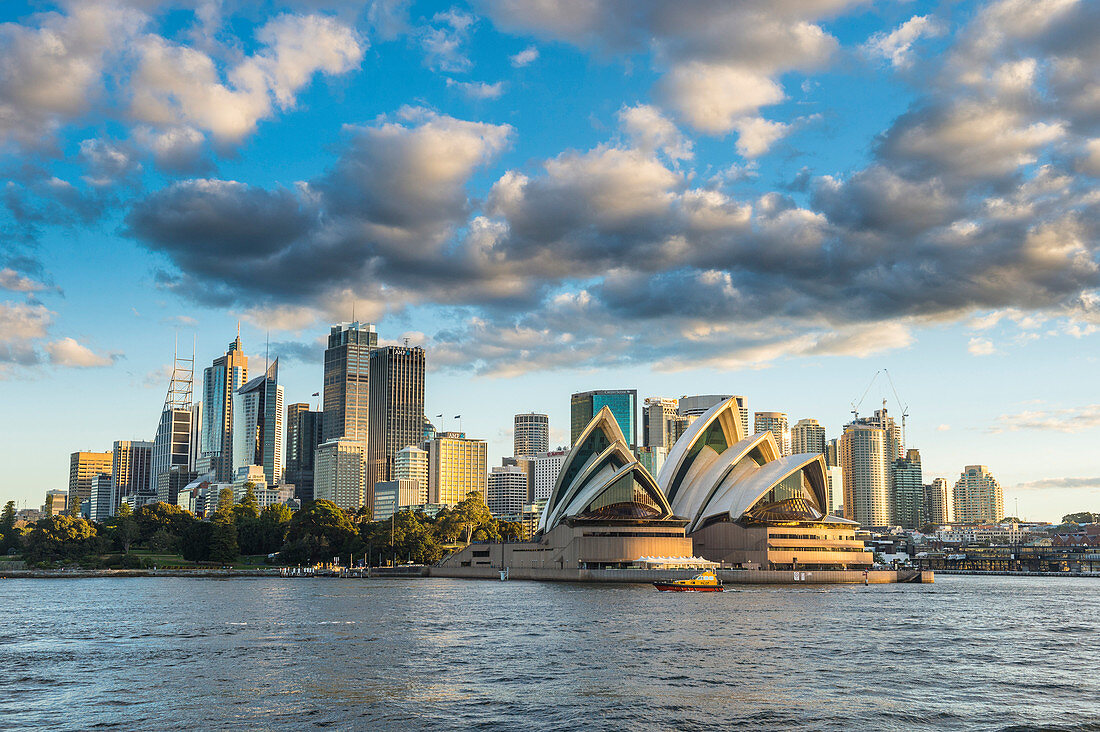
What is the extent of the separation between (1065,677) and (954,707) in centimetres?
1216

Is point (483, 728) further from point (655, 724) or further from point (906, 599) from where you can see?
point (906, 599)

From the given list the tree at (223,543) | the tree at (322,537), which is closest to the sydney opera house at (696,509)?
the tree at (322,537)

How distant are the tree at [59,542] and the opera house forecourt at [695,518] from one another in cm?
6692

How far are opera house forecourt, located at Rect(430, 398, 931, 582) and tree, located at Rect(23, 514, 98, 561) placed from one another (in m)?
66.9

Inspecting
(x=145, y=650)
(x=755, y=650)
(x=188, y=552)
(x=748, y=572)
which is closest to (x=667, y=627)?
(x=755, y=650)

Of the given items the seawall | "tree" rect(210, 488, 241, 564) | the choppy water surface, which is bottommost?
the seawall

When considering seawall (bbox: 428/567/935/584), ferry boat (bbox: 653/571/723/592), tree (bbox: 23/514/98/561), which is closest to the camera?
ferry boat (bbox: 653/571/723/592)

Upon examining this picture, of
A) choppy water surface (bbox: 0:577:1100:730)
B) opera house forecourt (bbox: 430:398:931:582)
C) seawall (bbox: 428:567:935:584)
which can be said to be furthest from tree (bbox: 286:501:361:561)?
choppy water surface (bbox: 0:577:1100:730)

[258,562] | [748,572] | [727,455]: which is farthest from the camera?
[258,562]

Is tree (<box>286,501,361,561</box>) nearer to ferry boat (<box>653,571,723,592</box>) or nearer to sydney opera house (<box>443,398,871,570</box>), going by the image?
sydney opera house (<box>443,398,871,570</box>)

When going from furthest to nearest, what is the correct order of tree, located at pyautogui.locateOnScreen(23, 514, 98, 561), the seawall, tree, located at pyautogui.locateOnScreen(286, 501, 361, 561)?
tree, located at pyautogui.locateOnScreen(286, 501, 361, 561) < tree, located at pyautogui.locateOnScreen(23, 514, 98, 561) < the seawall

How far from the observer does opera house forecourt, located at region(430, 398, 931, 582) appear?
145250 mm

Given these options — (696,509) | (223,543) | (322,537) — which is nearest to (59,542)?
(223,543)

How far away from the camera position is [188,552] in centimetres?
17812
